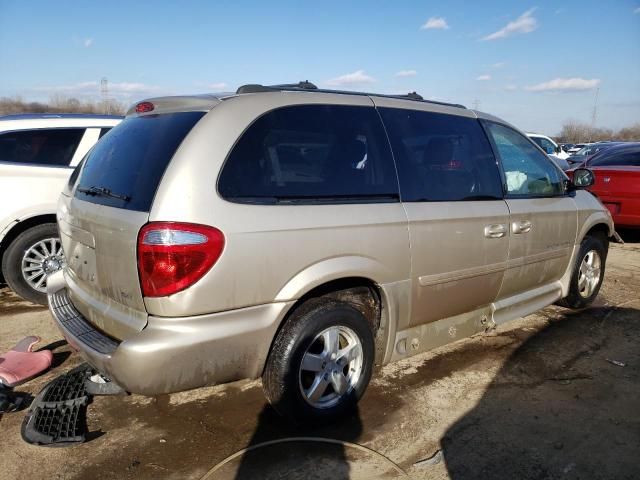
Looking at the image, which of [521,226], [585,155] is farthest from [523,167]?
[585,155]

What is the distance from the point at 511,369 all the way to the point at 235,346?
2.26 metres

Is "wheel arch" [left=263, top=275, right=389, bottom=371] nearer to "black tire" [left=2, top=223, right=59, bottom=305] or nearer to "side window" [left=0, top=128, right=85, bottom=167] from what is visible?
"black tire" [left=2, top=223, right=59, bottom=305]

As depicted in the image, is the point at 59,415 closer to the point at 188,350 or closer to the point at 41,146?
the point at 188,350

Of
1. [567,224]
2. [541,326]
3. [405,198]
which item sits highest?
[405,198]

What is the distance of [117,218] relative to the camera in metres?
2.47

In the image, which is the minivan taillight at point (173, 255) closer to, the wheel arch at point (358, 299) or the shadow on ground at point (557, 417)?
the wheel arch at point (358, 299)

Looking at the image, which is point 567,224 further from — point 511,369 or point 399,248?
point 399,248

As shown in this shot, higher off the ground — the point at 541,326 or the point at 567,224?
the point at 567,224

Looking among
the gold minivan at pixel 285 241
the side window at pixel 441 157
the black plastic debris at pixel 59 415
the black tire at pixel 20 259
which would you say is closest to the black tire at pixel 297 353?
the gold minivan at pixel 285 241

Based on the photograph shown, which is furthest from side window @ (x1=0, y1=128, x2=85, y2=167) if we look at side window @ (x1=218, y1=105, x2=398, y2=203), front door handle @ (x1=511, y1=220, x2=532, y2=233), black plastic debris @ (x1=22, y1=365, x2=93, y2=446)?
front door handle @ (x1=511, y1=220, x2=532, y2=233)

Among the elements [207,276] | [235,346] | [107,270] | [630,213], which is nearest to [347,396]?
[235,346]

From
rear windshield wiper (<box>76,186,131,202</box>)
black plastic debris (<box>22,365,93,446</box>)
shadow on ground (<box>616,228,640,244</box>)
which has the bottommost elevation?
shadow on ground (<box>616,228,640,244</box>)

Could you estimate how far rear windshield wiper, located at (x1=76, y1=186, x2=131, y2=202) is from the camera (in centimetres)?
256

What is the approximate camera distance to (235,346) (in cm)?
247
